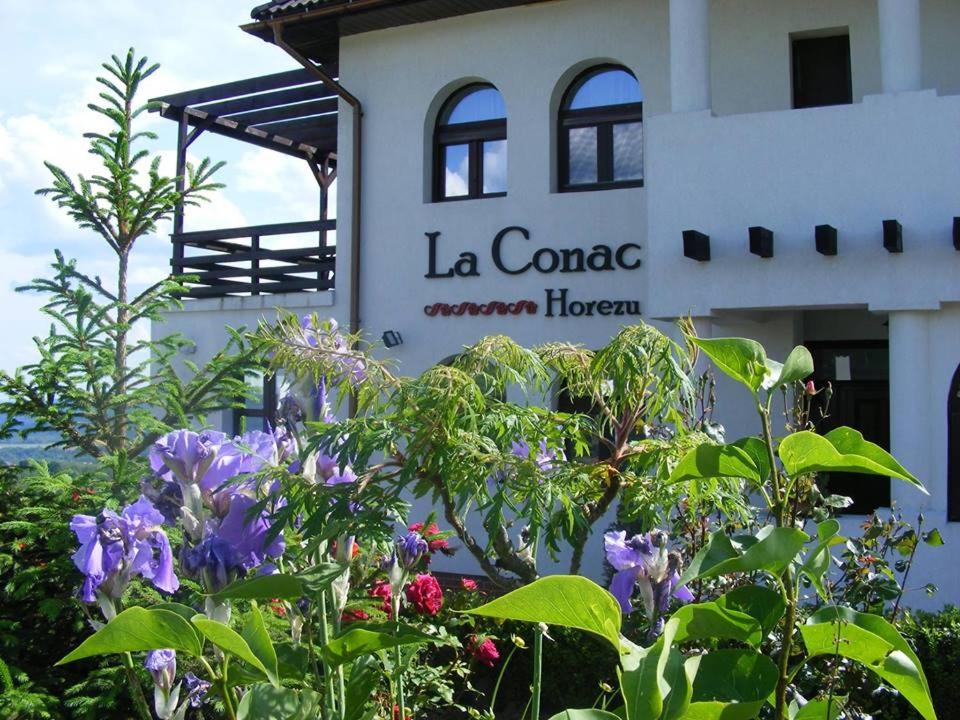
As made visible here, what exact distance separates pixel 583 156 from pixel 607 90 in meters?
0.79

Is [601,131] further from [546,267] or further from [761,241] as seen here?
[761,241]

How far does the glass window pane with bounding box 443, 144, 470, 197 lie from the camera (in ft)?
42.5

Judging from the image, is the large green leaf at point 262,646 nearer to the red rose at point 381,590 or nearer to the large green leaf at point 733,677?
the large green leaf at point 733,677

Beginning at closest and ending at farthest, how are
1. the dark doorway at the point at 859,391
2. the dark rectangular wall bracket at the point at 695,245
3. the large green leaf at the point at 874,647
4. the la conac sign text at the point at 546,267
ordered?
the large green leaf at the point at 874,647 < the dark rectangular wall bracket at the point at 695,245 < the la conac sign text at the point at 546,267 < the dark doorway at the point at 859,391

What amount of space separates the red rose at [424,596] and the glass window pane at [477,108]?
7793 mm

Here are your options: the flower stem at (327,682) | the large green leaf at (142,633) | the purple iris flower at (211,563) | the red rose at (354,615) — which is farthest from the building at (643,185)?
the large green leaf at (142,633)

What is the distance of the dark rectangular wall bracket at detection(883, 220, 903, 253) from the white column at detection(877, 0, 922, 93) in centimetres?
131

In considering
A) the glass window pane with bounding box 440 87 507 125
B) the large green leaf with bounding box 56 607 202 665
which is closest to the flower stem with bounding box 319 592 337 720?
the large green leaf with bounding box 56 607 202 665

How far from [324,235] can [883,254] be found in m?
7.33

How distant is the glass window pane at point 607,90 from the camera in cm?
1204

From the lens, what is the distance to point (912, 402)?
31.2ft

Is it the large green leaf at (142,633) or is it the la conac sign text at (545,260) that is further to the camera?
the la conac sign text at (545,260)

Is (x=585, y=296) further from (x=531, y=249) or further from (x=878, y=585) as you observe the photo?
(x=878, y=585)

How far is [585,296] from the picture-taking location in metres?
11.7
